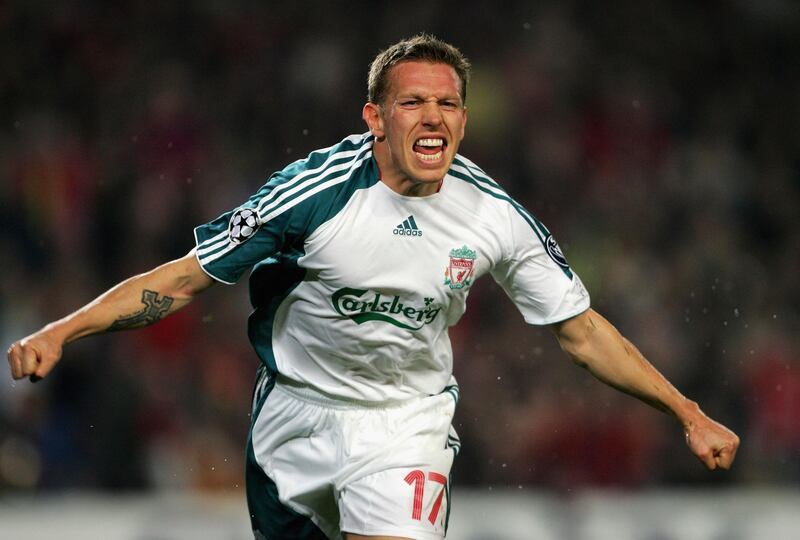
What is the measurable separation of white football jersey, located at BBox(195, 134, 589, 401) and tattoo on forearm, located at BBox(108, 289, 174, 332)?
0.18m

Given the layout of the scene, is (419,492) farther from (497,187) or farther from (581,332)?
(497,187)

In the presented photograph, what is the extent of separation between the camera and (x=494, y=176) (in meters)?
10.1

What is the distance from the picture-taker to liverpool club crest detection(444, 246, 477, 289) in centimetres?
423

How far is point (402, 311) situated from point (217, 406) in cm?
420

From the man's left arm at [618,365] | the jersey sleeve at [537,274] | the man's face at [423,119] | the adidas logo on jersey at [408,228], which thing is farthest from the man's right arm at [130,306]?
the man's left arm at [618,365]

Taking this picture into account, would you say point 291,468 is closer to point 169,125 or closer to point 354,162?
point 354,162

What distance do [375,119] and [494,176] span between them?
593 cm

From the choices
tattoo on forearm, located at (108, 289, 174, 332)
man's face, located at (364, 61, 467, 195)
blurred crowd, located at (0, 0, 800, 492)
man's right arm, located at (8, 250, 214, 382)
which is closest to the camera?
man's right arm, located at (8, 250, 214, 382)

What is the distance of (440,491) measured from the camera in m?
4.32

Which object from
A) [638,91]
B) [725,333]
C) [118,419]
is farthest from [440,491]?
[638,91]

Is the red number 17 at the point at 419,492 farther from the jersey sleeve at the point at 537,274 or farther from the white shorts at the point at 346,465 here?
the jersey sleeve at the point at 537,274

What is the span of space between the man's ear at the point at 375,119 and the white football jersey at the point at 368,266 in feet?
0.26

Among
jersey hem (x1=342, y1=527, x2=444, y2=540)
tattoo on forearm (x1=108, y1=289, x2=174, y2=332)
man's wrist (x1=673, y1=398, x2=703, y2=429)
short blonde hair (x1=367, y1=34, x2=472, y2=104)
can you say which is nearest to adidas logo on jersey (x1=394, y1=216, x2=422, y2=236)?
short blonde hair (x1=367, y1=34, x2=472, y2=104)

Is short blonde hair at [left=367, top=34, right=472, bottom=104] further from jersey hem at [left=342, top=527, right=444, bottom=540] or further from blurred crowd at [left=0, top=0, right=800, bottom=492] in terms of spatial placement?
blurred crowd at [left=0, top=0, right=800, bottom=492]
